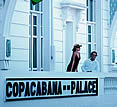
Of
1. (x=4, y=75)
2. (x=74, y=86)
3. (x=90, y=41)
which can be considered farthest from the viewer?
(x=90, y=41)

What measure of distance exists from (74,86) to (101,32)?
20.9ft

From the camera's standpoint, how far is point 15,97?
28.8 feet

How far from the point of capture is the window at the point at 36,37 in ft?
44.1

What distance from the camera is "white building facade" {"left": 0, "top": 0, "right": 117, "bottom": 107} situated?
433 inches

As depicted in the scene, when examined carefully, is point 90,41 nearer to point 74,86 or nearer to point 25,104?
point 74,86

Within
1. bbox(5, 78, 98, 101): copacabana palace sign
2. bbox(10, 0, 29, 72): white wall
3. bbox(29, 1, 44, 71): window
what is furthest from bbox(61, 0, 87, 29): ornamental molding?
bbox(5, 78, 98, 101): copacabana palace sign

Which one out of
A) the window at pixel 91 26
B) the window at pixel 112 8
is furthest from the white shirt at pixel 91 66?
the window at pixel 112 8

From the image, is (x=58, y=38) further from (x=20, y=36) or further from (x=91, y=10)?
(x=91, y=10)

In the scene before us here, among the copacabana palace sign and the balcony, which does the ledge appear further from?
the copacabana palace sign

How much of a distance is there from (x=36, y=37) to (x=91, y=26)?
3.16 m

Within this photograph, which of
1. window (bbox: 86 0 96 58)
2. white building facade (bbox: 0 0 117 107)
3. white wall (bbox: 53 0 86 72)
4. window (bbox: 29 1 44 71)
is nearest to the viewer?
white building facade (bbox: 0 0 117 107)

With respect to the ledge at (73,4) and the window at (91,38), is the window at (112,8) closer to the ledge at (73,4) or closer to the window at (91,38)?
the window at (91,38)

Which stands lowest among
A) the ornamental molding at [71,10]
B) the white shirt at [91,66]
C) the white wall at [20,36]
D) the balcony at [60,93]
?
the balcony at [60,93]

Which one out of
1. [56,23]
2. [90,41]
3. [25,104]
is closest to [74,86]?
[25,104]
